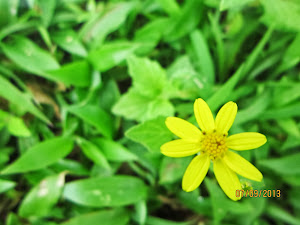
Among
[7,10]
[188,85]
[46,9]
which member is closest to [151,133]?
[188,85]

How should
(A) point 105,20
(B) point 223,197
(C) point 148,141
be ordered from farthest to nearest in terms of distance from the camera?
1. (A) point 105,20
2. (B) point 223,197
3. (C) point 148,141

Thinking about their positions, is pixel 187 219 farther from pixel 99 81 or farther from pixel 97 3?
pixel 97 3

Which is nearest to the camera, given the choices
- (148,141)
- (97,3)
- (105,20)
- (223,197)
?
(148,141)

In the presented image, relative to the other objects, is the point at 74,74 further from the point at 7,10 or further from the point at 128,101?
the point at 7,10

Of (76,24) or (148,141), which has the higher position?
(76,24)

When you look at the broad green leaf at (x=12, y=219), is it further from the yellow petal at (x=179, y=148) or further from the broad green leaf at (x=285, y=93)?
the broad green leaf at (x=285, y=93)

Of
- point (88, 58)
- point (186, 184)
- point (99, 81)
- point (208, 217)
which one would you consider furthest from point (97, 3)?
point (208, 217)
